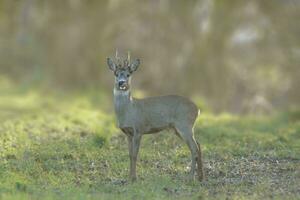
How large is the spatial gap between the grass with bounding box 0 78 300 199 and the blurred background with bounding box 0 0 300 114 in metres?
7.66

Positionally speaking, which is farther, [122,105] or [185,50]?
[185,50]

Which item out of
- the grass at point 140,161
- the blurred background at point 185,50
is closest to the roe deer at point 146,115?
the grass at point 140,161

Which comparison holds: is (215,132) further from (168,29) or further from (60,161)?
(168,29)

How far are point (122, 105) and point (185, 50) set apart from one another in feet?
54.7

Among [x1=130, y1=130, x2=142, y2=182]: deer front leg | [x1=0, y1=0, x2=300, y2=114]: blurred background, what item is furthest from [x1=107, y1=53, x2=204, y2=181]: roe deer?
[x1=0, y1=0, x2=300, y2=114]: blurred background

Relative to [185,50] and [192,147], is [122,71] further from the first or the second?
[185,50]

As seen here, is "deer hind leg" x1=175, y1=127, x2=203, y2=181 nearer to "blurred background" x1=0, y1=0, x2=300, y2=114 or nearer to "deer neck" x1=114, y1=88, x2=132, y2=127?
"deer neck" x1=114, y1=88, x2=132, y2=127

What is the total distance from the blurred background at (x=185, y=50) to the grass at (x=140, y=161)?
7.66 meters

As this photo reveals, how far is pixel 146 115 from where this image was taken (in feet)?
41.4

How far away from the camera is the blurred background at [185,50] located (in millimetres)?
27797

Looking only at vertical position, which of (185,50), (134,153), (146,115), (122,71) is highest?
(185,50)

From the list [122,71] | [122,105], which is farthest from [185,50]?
[122,71]

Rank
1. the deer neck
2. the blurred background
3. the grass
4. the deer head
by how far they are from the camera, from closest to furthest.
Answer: the grass < the deer head < the deer neck < the blurred background

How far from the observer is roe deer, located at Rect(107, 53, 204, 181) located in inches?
489
